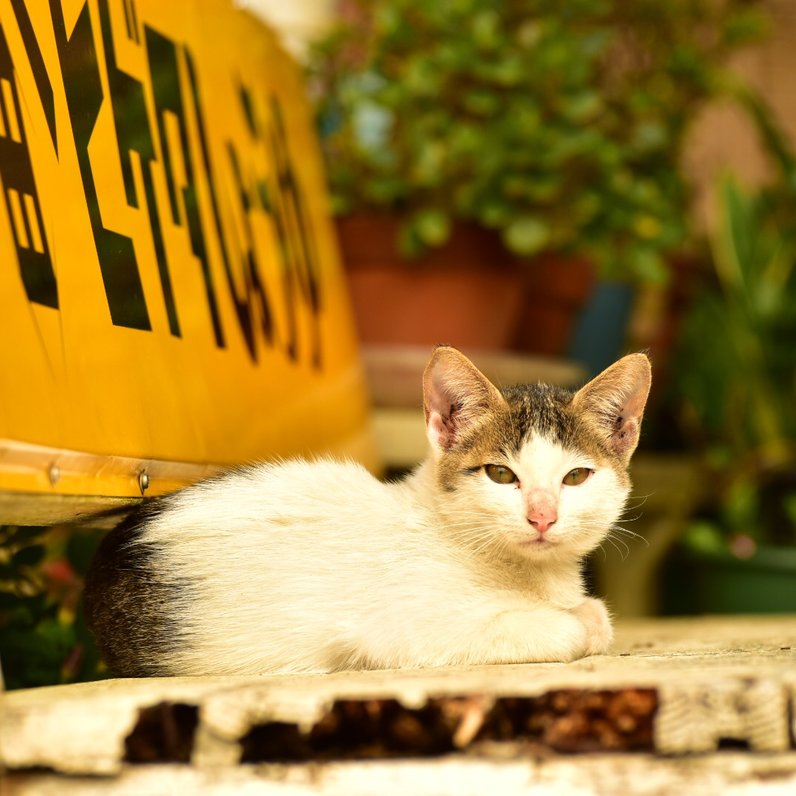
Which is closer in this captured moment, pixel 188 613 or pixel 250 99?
pixel 188 613

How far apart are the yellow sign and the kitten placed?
0.11 meters

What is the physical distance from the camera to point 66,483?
85cm

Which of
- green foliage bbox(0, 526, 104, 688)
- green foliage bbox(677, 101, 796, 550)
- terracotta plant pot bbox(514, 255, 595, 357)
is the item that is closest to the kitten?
green foliage bbox(0, 526, 104, 688)

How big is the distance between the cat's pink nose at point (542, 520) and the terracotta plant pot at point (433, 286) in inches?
47.7

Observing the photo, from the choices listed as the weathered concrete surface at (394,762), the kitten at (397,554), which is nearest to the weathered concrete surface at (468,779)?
the weathered concrete surface at (394,762)

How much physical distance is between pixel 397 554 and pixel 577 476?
0.71ft

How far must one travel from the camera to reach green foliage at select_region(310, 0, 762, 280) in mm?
2107

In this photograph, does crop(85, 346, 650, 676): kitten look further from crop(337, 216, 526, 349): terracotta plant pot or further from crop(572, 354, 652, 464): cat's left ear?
crop(337, 216, 526, 349): terracotta plant pot

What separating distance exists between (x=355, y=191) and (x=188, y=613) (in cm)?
149

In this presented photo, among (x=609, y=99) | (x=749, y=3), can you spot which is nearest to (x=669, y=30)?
(x=609, y=99)

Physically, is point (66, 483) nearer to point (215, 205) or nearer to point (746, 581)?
point (215, 205)

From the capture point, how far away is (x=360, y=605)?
930 millimetres

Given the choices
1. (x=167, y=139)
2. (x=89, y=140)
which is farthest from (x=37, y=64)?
(x=167, y=139)

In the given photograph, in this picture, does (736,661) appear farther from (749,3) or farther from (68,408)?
(749,3)
